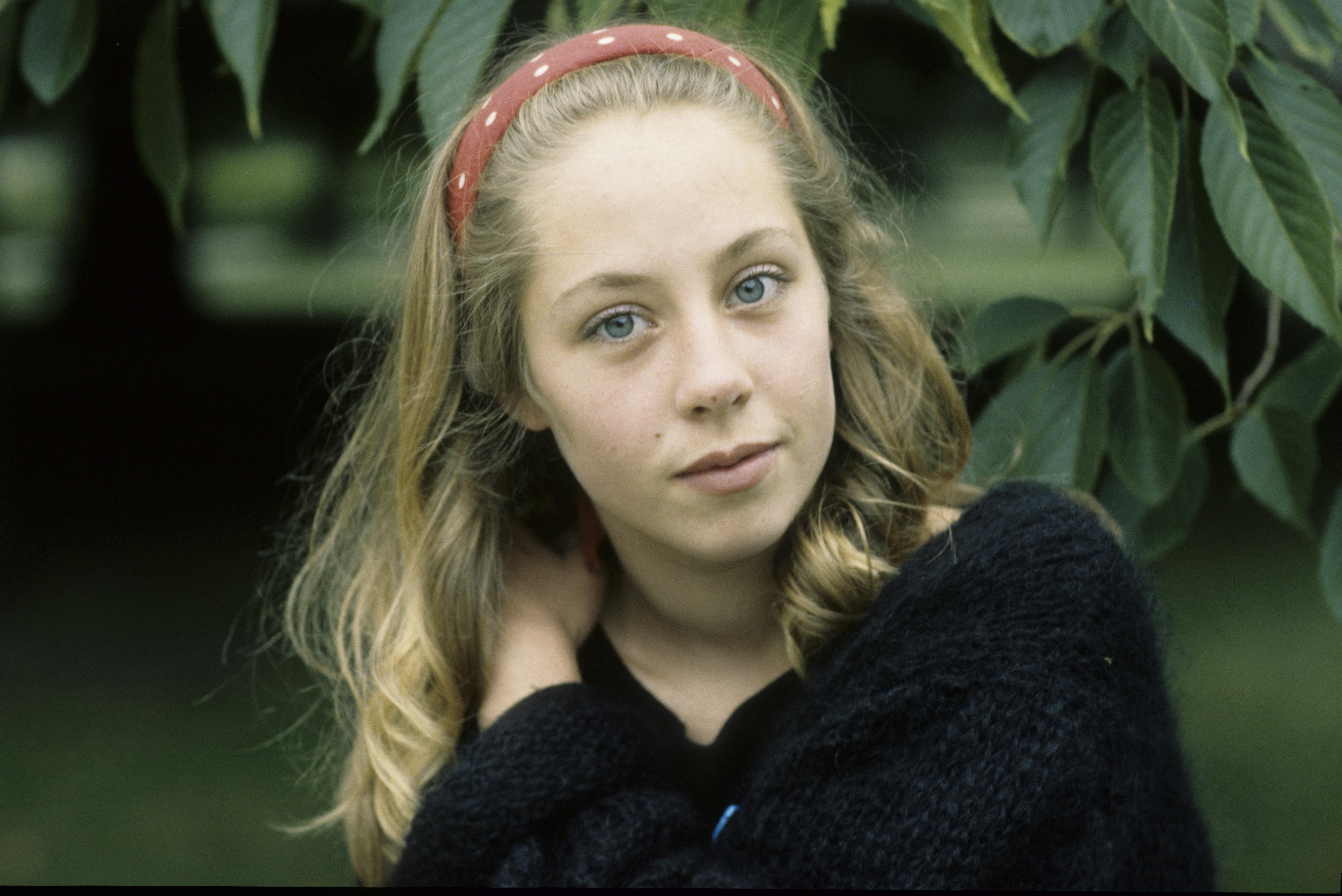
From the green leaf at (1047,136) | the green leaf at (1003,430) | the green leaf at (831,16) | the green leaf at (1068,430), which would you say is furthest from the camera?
the green leaf at (1003,430)

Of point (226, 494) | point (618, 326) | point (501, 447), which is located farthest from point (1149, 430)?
point (226, 494)

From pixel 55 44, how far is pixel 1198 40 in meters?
1.35

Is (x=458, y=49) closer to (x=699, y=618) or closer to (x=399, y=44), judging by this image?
(x=399, y=44)

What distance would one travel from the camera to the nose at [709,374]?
1.21 metres

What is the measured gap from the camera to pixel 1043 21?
1.27 m

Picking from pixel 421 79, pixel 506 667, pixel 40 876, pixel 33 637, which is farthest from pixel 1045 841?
pixel 33 637

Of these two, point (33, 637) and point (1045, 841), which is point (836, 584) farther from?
point (33, 637)

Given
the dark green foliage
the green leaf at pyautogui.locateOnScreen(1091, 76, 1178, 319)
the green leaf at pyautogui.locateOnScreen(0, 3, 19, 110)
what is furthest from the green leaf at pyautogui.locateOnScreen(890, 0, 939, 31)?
the green leaf at pyautogui.locateOnScreen(0, 3, 19, 110)

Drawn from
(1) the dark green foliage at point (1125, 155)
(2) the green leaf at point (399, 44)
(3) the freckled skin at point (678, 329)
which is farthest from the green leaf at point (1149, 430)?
(2) the green leaf at point (399, 44)

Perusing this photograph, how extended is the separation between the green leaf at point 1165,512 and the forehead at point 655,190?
0.67 m

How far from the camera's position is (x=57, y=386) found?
25.2ft

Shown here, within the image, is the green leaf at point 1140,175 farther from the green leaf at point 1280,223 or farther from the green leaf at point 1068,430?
the green leaf at point 1068,430

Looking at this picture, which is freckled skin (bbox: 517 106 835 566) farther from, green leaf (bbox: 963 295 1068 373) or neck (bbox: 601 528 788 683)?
green leaf (bbox: 963 295 1068 373)

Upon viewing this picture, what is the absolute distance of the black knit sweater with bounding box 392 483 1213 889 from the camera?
1183 millimetres
